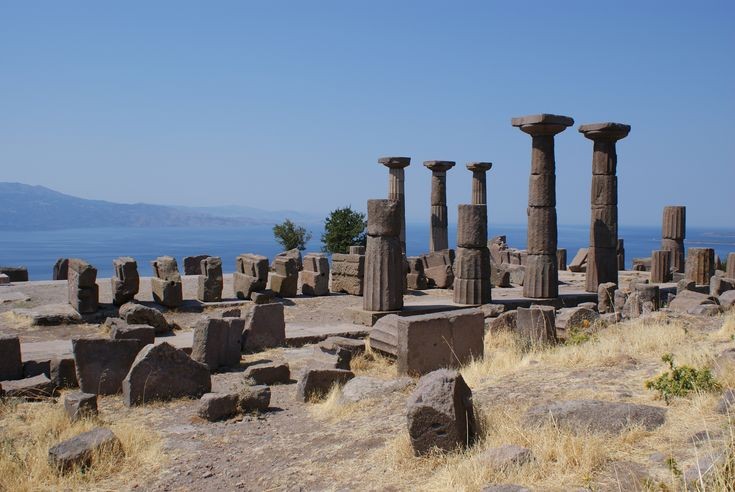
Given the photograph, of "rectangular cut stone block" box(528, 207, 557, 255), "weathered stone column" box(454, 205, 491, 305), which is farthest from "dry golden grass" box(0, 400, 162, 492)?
"rectangular cut stone block" box(528, 207, 557, 255)

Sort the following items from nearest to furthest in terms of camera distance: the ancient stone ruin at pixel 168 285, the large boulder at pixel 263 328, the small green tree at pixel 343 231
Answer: the large boulder at pixel 263 328
the ancient stone ruin at pixel 168 285
the small green tree at pixel 343 231

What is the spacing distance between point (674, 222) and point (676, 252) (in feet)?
3.67

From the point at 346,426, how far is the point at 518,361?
3440 mm

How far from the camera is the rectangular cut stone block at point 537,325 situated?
1277 centimetres

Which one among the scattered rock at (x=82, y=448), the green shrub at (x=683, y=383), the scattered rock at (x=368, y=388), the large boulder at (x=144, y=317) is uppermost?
the green shrub at (x=683, y=383)

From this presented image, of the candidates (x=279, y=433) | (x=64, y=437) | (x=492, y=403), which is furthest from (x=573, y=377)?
(x=64, y=437)

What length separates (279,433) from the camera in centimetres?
880

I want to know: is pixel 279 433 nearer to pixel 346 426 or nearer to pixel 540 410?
pixel 346 426

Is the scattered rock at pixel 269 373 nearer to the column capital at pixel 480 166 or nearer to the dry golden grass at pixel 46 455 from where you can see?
the dry golden grass at pixel 46 455

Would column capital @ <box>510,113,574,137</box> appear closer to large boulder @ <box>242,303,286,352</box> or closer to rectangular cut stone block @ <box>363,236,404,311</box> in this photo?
rectangular cut stone block @ <box>363,236,404,311</box>

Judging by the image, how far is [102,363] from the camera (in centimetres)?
1100

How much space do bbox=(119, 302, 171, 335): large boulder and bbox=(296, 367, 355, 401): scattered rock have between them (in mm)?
6162

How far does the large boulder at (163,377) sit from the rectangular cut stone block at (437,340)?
3.02m

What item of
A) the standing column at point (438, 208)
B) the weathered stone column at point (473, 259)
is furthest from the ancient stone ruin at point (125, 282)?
the standing column at point (438, 208)
